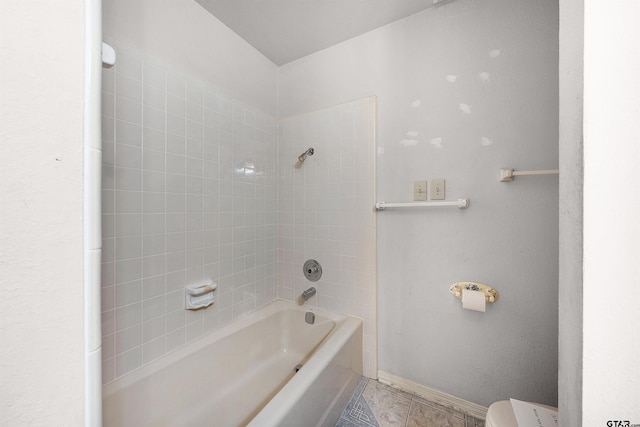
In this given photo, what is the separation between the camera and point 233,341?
1.38 metres

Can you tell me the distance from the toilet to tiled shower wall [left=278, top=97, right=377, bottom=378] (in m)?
0.69

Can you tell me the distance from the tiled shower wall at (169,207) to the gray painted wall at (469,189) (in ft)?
2.92

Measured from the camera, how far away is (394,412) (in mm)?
1229

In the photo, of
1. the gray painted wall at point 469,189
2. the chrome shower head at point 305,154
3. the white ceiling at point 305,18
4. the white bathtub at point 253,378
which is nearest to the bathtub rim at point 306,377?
the white bathtub at point 253,378

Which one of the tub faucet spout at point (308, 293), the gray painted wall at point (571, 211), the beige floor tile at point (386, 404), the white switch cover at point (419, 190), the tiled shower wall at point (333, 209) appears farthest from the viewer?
the tub faucet spout at point (308, 293)

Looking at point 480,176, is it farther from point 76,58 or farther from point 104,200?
point 104,200

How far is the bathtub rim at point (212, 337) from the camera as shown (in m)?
0.98

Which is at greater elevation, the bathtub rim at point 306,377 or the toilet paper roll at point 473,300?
the toilet paper roll at point 473,300

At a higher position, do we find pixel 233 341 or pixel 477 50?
pixel 477 50

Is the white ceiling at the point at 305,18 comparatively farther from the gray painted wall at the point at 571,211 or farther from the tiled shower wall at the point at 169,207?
the gray painted wall at the point at 571,211

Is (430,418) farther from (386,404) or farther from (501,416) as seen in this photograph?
(501,416)

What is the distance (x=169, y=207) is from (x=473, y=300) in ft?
5.13
